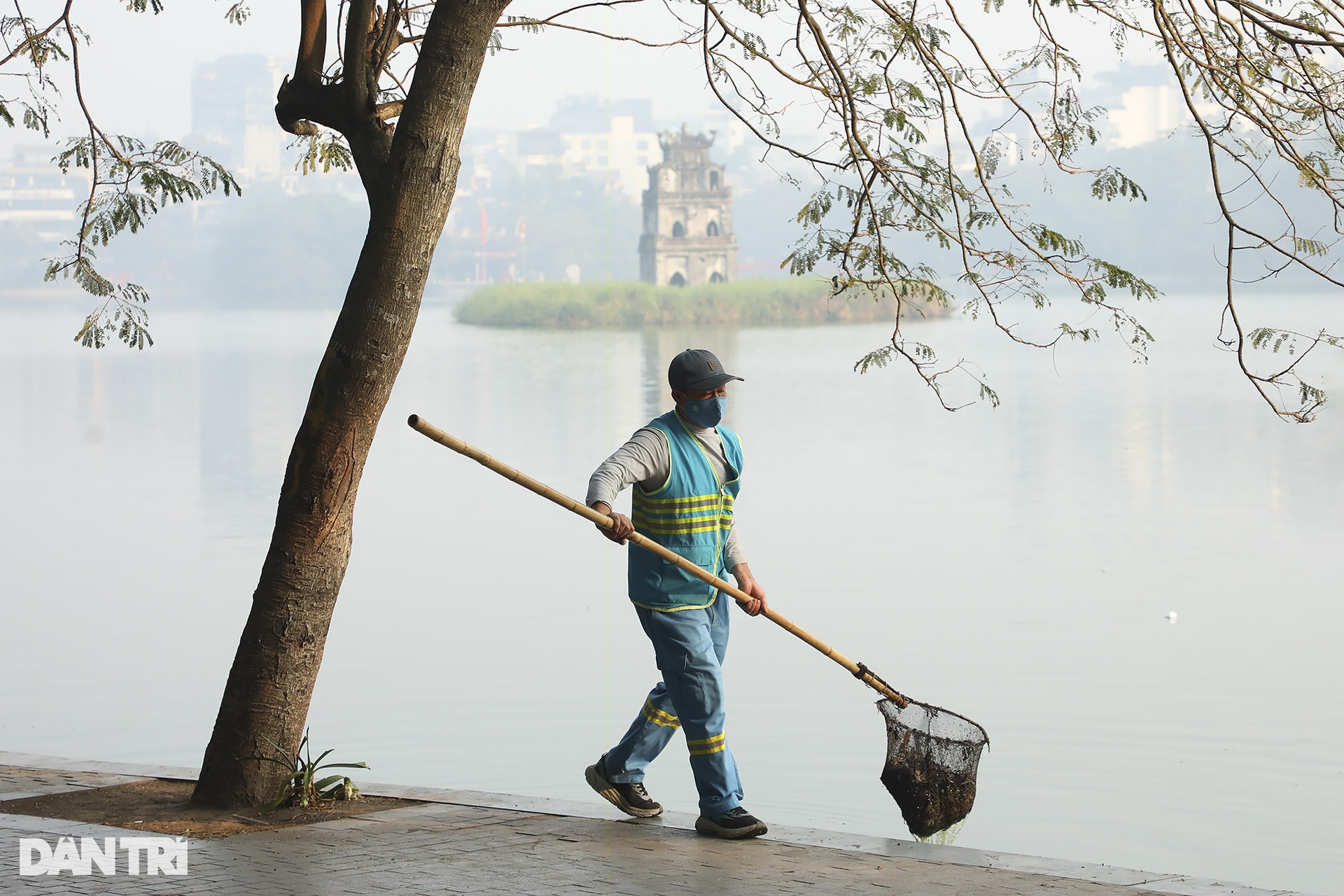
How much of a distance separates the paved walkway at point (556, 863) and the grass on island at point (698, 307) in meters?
62.6

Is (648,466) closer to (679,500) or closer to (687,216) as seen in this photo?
(679,500)

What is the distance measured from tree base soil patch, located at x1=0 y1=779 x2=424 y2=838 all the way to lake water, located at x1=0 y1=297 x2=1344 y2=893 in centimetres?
278

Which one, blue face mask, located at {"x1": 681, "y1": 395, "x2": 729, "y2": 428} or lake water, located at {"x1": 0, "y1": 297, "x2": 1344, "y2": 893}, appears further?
lake water, located at {"x1": 0, "y1": 297, "x2": 1344, "y2": 893}

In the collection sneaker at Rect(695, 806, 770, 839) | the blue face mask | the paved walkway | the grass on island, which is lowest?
the paved walkway

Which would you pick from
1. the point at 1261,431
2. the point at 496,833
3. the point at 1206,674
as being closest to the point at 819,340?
the point at 1261,431

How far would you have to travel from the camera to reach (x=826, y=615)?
598 inches

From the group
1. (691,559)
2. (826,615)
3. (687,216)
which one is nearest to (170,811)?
(691,559)

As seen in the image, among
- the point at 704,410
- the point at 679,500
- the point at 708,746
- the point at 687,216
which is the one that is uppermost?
the point at 687,216

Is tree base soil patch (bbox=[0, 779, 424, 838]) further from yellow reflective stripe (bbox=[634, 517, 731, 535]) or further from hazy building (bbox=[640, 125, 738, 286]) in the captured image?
hazy building (bbox=[640, 125, 738, 286])

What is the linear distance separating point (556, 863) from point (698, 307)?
70.8 m

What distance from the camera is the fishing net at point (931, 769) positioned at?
671 cm

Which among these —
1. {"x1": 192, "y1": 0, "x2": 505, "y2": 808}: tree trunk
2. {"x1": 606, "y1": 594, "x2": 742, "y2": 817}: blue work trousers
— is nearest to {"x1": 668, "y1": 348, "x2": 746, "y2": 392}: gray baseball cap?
{"x1": 606, "y1": 594, "x2": 742, "y2": 817}: blue work trousers

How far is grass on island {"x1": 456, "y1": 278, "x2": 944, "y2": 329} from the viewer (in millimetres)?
73062

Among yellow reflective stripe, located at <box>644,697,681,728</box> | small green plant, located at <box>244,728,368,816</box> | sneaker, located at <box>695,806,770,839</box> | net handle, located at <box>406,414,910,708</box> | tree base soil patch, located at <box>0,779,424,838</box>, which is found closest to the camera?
net handle, located at <box>406,414,910,708</box>
